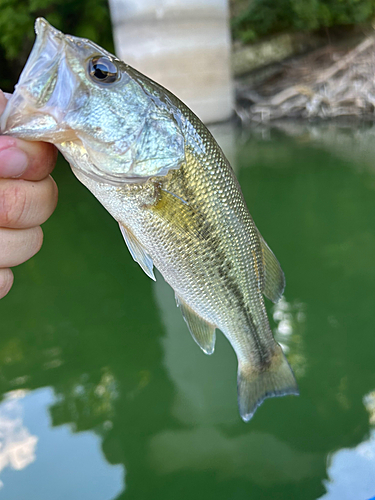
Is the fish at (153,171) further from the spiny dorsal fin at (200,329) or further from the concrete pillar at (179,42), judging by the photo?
the concrete pillar at (179,42)

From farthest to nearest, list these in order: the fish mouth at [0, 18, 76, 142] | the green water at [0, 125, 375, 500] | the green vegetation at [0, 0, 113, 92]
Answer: the green vegetation at [0, 0, 113, 92]
the green water at [0, 125, 375, 500]
the fish mouth at [0, 18, 76, 142]

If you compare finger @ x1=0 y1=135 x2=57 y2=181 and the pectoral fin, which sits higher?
finger @ x1=0 y1=135 x2=57 y2=181

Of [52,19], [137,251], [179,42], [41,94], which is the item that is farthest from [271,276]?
[52,19]

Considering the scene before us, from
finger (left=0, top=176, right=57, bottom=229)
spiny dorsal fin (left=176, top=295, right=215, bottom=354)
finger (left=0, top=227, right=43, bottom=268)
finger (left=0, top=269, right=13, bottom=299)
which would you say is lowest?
spiny dorsal fin (left=176, top=295, right=215, bottom=354)

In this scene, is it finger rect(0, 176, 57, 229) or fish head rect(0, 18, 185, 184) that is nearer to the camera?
fish head rect(0, 18, 185, 184)

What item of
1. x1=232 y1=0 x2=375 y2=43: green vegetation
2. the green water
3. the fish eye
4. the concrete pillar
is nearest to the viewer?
the fish eye

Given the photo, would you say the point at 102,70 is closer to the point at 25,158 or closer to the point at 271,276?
the point at 25,158

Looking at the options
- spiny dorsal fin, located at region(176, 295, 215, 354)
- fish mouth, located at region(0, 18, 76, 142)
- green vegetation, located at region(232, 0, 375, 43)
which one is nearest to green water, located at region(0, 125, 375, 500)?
spiny dorsal fin, located at region(176, 295, 215, 354)

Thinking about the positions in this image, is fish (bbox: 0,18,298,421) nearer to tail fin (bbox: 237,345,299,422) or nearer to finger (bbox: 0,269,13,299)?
tail fin (bbox: 237,345,299,422)
